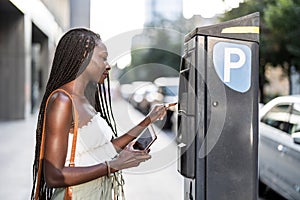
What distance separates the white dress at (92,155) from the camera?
81.6 inches

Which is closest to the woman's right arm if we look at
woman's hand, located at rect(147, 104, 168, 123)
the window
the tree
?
woman's hand, located at rect(147, 104, 168, 123)

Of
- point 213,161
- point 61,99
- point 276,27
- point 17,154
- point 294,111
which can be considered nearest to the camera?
point 61,99

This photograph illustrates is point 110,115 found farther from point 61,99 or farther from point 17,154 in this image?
point 17,154

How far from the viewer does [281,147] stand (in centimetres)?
577

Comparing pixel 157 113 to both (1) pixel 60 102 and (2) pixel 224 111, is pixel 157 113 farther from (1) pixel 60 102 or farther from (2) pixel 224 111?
(1) pixel 60 102

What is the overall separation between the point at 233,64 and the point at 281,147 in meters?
3.53

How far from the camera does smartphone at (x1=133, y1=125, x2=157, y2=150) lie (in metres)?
2.19

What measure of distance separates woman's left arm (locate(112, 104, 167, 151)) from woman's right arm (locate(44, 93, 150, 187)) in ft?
1.33

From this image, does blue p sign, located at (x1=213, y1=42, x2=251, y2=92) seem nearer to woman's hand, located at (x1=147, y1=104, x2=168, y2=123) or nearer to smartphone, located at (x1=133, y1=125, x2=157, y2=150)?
woman's hand, located at (x1=147, y1=104, x2=168, y2=123)

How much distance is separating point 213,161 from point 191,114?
27cm

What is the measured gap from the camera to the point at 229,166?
2.52m

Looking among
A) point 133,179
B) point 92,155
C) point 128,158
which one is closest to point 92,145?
point 92,155

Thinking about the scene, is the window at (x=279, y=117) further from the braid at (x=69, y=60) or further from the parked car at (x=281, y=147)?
the braid at (x=69, y=60)

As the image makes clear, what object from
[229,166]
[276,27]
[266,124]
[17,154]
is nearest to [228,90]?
[229,166]
